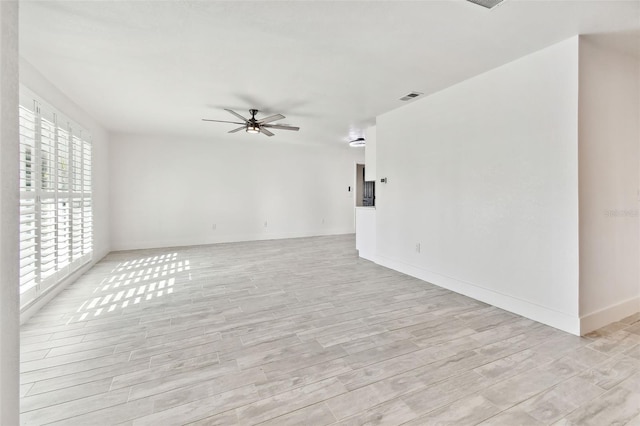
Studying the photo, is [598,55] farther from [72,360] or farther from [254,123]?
[72,360]

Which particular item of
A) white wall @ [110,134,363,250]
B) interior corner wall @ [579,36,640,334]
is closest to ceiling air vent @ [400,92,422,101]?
interior corner wall @ [579,36,640,334]

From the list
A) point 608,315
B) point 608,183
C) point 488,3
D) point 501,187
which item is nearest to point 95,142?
point 488,3

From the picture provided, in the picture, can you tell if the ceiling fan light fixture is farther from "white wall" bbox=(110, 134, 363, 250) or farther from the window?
the window

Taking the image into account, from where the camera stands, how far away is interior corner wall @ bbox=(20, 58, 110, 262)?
309cm

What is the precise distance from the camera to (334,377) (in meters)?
1.90

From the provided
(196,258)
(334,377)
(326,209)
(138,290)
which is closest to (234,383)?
(334,377)

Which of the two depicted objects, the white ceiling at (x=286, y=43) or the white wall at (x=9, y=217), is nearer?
the white wall at (x=9, y=217)

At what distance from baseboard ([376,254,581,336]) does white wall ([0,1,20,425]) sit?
3.62 m

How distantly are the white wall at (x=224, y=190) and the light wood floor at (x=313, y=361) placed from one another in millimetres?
3277

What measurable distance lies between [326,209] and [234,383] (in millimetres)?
6740

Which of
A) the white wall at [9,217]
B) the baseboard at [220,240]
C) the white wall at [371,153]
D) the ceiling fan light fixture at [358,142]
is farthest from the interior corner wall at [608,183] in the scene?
the baseboard at [220,240]

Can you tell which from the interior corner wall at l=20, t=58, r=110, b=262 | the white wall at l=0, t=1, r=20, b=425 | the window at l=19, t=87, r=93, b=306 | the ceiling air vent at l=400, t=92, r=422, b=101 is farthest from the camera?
the ceiling air vent at l=400, t=92, r=422, b=101

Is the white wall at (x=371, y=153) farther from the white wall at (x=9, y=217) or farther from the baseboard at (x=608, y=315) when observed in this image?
the white wall at (x=9, y=217)

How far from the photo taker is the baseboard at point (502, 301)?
8.37 ft
